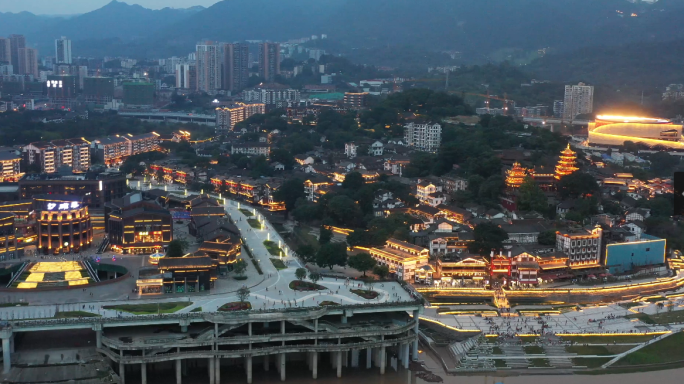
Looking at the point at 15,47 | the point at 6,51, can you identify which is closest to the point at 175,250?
the point at 15,47

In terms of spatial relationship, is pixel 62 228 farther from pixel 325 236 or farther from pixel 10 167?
pixel 10 167

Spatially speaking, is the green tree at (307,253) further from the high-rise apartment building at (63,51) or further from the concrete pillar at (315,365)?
the high-rise apartment building at (63,51)

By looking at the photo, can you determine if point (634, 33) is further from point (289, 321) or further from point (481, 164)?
point (289, 321)

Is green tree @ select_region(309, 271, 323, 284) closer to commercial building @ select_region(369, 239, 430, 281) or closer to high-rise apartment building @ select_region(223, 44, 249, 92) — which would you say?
commercial building @ select_region(369, 239, 430, 281)

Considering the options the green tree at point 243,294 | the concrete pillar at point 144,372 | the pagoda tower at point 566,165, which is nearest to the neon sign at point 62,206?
the green tree at point 243,294

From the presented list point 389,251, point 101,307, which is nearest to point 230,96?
point 389,251

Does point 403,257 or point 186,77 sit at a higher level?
point 186,77
